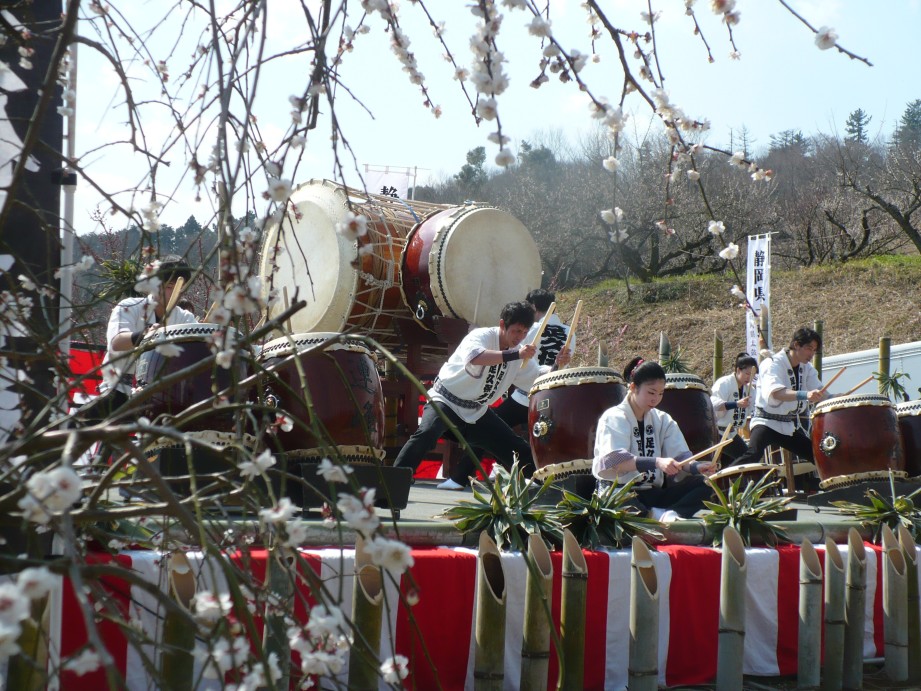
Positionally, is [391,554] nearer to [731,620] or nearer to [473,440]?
[731,620]

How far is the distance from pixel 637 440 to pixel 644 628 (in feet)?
3.95

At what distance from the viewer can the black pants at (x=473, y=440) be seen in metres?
5.06

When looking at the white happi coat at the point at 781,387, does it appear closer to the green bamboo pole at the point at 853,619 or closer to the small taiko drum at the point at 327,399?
the green bamboo pole at the point at 853,619

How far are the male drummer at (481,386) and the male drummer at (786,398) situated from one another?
1720mm

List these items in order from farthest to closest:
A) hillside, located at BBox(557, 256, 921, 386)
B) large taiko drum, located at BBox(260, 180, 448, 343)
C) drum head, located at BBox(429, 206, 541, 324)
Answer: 1. hillside, located at BBox(557, 256, 921, 386)
2. large taiko drum, located at BBox(260, 180, 448, 343)
3. drum head, located at BBox(429, 206, 541, 324)

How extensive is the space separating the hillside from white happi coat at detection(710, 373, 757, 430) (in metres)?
7.96

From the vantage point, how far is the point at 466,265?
7152 millimetres

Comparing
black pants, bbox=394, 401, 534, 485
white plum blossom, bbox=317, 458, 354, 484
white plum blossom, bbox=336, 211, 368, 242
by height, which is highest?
white plum blossom, bbox=336, 211, 368, 242

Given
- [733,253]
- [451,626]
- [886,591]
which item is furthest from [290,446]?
[886,591]

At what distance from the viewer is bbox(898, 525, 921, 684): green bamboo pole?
14.2 feet

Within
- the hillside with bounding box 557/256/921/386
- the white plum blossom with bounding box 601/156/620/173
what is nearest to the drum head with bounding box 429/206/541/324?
the white plum blossom with bounding box 601/156/620/173

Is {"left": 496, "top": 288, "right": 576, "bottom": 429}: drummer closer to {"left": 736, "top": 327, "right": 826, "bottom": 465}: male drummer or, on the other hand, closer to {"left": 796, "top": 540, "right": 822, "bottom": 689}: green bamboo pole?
{"left": 736, "top": 327, "right": 826, "bottom": 465}: male drummer

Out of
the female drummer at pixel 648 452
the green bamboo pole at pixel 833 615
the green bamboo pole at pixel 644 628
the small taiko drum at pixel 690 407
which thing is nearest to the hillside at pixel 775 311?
the small taiko drum at pixel 690 407

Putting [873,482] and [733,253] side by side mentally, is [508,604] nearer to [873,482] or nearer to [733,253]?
[733,253]
